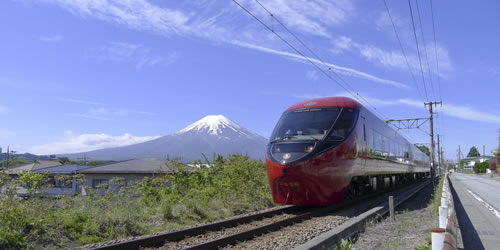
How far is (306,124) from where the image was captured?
10.8 meters

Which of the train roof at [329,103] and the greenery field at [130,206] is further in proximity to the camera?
the train roof at [329,103]

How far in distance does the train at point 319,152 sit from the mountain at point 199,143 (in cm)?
7456

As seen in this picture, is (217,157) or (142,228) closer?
(142,228)

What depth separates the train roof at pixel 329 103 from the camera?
37.1 feet

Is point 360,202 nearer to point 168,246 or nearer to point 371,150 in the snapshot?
point 371,150

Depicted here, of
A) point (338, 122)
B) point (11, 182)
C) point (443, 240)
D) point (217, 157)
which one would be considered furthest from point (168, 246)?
point (217, 157)

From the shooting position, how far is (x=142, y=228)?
25.9 feet

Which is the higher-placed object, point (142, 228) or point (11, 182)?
point (11, 182)

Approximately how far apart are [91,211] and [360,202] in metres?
8.92

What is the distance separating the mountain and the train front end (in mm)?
75369

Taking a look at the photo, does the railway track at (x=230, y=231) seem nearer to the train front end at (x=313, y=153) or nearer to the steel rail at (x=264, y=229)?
the steel rail at (x=264, y=229)

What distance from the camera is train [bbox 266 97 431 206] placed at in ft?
31.7

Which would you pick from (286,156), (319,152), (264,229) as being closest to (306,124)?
(319,152)

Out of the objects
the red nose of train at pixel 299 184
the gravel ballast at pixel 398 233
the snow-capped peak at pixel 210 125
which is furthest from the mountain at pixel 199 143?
the gravel ballast at pixel 398 233
